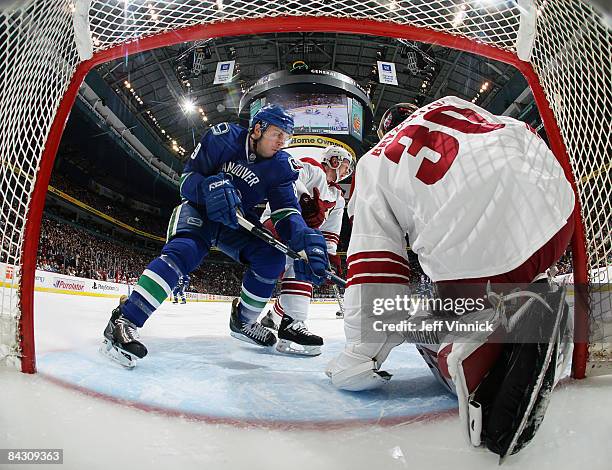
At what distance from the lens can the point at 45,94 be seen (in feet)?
3.37

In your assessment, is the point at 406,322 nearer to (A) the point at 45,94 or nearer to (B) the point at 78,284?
(A) the point at 45,94

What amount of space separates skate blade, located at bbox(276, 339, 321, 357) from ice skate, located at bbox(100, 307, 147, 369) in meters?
0.49

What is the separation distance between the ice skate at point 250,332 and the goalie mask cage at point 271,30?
692mm

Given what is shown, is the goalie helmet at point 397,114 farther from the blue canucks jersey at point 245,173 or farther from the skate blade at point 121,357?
the skate blade at point 121,357

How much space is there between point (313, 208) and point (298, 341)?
96 centimetres

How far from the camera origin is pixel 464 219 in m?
0.53

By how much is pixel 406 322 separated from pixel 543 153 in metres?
0.33

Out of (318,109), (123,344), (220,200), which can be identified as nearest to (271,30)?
(220,200)

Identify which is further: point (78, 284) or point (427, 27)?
point (78, 284)

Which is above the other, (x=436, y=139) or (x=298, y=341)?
(x=436, y=139)

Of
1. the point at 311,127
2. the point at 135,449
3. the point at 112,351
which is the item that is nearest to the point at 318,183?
the point at 112,351

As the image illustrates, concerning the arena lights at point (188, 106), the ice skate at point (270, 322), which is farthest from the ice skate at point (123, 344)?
the arena lights at point (188, 106)

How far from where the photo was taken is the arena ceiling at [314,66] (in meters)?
5.19

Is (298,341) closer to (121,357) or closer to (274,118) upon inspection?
(121,357)
